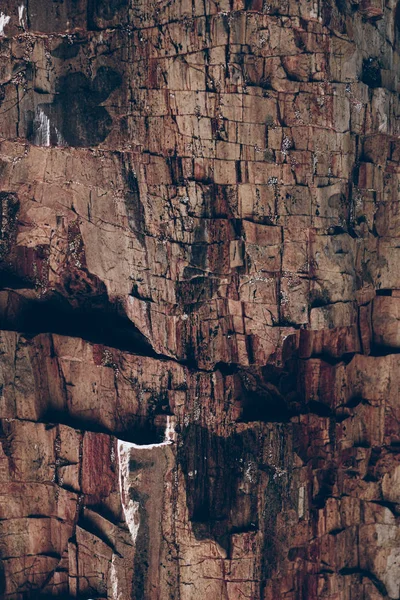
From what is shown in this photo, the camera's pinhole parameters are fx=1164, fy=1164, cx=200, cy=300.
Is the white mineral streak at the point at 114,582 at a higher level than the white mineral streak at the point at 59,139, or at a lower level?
lower

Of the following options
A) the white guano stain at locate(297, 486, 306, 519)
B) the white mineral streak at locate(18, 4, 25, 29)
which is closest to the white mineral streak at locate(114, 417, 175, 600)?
the white guano stain at locate(297, 486, 306, 519)

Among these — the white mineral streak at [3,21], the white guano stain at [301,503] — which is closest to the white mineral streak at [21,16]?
the white mineral streak at [3,21]

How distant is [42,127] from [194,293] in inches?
216

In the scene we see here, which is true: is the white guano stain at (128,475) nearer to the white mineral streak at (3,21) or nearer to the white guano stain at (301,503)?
the white guano stain at (301,503)

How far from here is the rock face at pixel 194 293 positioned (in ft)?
92.4

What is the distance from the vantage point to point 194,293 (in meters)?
28.6

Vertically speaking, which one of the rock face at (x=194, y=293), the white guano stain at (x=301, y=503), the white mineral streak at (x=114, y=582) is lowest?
the white mineral streak at (x=114, y=582)

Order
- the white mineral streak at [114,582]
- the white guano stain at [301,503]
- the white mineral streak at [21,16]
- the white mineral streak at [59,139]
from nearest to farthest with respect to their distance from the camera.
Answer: the white mineral streak at [21,16] < the white mineral streak at [59,139] < the white mineral streak at [114,582] < the white guano stain at [301,503]

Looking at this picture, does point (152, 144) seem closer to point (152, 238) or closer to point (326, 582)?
point (152, 238)

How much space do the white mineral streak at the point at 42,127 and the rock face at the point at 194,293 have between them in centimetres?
5

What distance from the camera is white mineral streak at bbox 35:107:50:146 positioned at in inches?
1113

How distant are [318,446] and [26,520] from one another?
775 cm

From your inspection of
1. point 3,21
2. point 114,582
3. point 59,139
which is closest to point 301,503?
point 114,582

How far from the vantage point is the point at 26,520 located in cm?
3000
